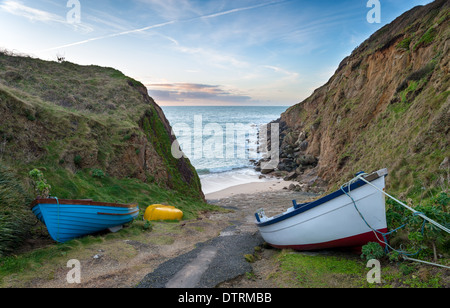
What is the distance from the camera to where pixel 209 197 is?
2773cm

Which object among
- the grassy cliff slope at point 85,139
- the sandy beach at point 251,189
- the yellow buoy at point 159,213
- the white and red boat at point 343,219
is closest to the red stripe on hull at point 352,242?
the white and red boat at point 343,219

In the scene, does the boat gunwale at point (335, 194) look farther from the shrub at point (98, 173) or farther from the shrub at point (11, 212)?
the shrub at point (98, 173)

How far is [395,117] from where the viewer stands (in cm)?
1695

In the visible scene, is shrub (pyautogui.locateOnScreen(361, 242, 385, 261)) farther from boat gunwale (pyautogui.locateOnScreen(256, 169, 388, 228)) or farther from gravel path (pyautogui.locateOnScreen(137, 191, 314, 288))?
gravel path (pyautogui.locateOnScreen(137, 191, 314, 288))

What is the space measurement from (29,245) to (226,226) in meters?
8.58

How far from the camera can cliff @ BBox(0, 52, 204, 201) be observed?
10523mm

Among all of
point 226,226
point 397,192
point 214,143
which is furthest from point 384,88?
point 214,143

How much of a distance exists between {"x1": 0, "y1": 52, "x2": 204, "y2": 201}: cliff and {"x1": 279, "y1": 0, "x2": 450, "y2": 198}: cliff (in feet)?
44.0

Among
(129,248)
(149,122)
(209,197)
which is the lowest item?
(209,197)

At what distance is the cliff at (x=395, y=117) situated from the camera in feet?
31.4

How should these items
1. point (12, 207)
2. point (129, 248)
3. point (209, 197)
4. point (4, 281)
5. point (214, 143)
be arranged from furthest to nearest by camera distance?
1. point (214, 143)
2. point (209, 197)
3. point (129, 248)
4. point (12, 207)
5. point (4, 281)

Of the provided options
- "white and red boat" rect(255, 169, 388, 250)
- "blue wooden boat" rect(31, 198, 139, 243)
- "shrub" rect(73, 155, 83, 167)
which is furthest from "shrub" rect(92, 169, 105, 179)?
"white and red boat" rect(255, 169, 388, 250)
